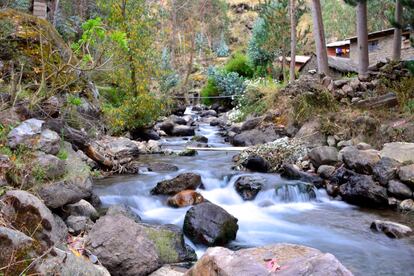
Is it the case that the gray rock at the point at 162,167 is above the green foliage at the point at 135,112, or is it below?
below

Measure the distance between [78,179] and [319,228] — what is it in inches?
167

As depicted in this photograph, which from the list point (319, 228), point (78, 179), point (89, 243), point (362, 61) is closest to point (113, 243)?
point (89, 243)

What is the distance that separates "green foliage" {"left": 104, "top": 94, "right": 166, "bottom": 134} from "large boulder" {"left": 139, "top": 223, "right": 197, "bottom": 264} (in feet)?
25.3

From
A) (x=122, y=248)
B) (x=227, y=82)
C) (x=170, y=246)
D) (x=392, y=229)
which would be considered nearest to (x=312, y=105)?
(x=392, y=229)

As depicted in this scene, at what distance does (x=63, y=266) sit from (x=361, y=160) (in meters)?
7.46

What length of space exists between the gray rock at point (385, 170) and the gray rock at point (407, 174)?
0.18 meters

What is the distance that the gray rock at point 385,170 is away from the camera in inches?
347

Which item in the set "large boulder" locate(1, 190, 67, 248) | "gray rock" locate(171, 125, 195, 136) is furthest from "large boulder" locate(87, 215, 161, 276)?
"gray rock" locate(171, 125, 195, 136)

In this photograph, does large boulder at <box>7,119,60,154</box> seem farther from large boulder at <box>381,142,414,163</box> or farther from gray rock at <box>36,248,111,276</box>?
large boulder at <box>381,142,414,163</box>

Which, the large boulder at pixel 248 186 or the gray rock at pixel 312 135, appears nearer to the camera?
the large boulder at pixel 248 186

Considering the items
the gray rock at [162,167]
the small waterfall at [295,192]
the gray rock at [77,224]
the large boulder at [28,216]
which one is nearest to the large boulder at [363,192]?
the small waterfall at [295,192]

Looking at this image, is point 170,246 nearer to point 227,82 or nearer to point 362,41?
point 362,41

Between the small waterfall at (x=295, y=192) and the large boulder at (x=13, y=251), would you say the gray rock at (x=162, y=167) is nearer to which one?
the small waterfall at (x=295, y=192)

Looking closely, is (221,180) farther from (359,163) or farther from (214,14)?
(214,14)
